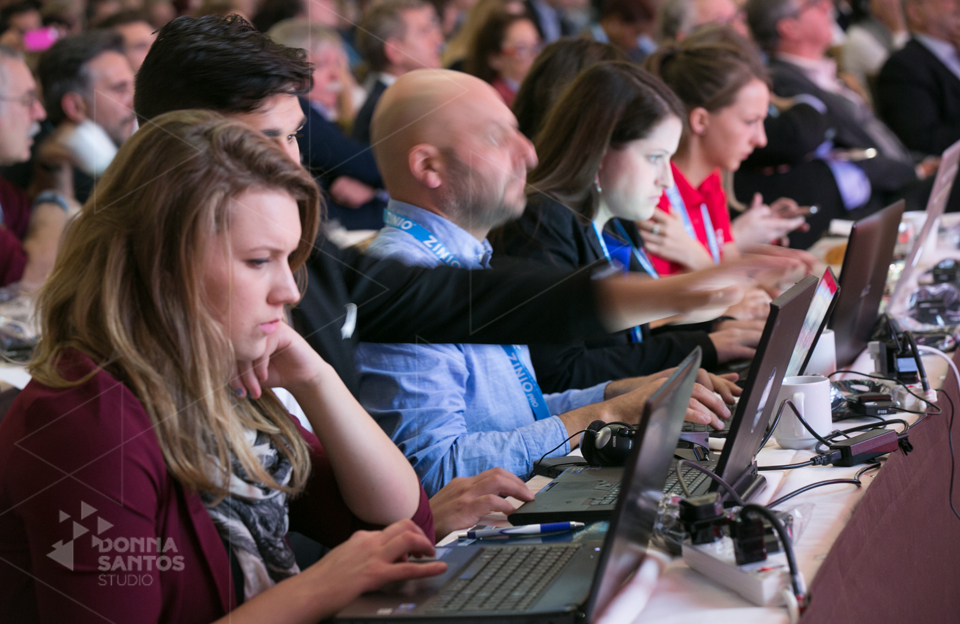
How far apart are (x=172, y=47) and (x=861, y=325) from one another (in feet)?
4.65

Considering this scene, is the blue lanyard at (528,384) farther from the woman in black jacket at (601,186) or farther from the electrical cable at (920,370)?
the electrical cable at (920,370)

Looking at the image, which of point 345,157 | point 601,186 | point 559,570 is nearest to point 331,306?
point 559,570

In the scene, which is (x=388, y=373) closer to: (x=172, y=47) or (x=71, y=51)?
(x=172, y=47)

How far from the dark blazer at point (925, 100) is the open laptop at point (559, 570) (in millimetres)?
4328

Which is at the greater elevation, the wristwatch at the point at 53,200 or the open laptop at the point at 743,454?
the open laptop at the point at 743,454

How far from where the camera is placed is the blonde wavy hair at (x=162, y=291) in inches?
36.7

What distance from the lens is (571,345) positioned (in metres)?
1.95

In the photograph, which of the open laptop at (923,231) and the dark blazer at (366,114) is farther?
the dark blazer at (366,114)

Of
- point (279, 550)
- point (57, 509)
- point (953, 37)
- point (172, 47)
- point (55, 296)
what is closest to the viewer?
point (57, 509)

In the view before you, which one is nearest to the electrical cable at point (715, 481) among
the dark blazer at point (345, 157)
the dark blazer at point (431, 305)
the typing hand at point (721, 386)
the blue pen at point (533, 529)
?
the blue pen at point (533, 529)

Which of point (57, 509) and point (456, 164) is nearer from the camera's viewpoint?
point (57, 509)

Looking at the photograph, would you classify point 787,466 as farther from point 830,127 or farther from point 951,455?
point 830,127

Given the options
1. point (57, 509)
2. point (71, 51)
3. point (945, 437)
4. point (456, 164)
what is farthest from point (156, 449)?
point (71, 51)

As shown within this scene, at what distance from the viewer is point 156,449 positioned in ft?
3.01
